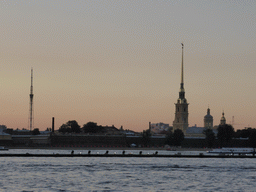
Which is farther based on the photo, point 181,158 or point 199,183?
point 181,158

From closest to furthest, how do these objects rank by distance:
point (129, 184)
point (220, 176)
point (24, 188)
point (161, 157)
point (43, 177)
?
1. point (24, 188)
2. point (129, 184)
3. point (43, 177)
4. point (220, 176)
5. point (161, 157)

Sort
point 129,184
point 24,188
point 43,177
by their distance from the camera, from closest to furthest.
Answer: point 24,188, point 129,184, point 43,177

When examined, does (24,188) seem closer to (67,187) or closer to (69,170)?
(67,187)

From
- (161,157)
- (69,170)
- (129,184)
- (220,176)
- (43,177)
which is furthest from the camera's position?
(161,157)

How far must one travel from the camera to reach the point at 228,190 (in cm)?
5406

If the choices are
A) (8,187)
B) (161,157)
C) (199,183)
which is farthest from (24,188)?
(161,157)

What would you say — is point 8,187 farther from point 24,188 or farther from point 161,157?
point 161,157

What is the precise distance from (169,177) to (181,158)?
53853 mm

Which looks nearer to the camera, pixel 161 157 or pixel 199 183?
pixel 199 183

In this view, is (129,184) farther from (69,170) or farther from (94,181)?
(69,170)

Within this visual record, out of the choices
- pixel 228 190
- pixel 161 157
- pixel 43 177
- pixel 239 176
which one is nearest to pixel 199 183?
pixel 228 190

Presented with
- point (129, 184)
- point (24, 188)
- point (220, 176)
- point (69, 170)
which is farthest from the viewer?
point (69, 170)

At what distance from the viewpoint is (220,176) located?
2753 inches

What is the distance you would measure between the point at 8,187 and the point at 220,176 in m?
25.9
